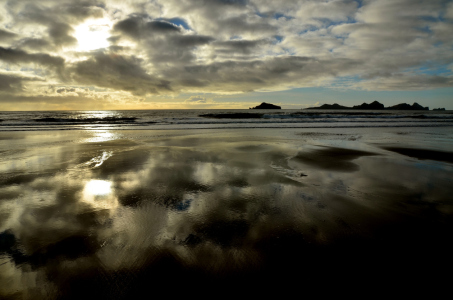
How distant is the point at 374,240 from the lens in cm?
336

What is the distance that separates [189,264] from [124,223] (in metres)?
1.62

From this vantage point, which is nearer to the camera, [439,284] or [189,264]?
[439,284]

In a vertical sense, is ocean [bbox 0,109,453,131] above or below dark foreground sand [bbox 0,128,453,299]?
above

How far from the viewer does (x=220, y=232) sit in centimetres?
352

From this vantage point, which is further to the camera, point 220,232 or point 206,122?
point 206,122

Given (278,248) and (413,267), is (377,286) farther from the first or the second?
(278,248)

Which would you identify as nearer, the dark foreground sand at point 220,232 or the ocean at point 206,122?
the dark foreground sand at point 220,232

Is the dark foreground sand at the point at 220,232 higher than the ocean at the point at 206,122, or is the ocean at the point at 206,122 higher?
the ocean at the point at 206,122

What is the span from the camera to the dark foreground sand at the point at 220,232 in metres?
2.55

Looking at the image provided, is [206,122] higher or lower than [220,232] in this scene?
higher

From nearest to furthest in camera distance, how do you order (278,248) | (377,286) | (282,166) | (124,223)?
1. (377,286)
2. (278,248)
3. (124,223)
4. (282,166)

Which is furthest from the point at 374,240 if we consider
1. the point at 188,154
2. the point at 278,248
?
the point at 188,154

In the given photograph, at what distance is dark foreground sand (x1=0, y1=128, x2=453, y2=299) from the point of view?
8.38 feet

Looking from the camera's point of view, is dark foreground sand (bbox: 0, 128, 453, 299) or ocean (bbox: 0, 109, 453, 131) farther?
ocean (bbox: 0, 109, 453, 131)
